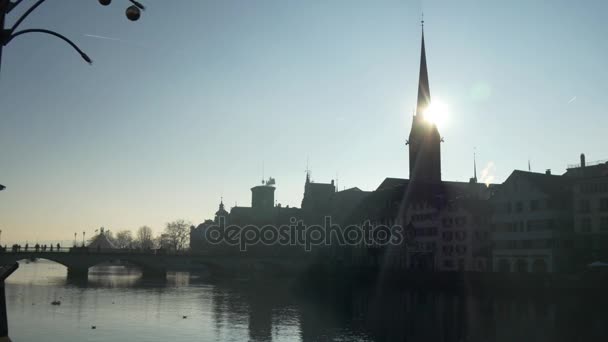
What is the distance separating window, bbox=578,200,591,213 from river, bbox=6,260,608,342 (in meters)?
18.8

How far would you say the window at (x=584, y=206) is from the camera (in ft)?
254

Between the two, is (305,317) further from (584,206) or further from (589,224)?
(584,206)

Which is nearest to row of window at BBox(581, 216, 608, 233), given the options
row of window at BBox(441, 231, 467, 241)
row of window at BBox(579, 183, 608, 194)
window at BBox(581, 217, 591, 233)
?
window at BBox(581, 217, 591, 233)

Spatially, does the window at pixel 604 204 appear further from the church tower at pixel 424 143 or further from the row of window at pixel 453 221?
the church tower at pixel 424 143

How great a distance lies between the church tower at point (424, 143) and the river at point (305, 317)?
165 ft

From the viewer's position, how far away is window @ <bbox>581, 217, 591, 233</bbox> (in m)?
77.0

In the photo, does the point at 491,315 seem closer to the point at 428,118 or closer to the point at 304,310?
the point at 304,310

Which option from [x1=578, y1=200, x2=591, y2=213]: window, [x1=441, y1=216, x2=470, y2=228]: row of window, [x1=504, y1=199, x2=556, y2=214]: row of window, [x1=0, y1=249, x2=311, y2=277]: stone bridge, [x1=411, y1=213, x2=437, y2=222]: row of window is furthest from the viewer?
[x1=0, y1=249, x2=311, y2=277]: stone bridge

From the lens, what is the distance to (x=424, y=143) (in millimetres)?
129500

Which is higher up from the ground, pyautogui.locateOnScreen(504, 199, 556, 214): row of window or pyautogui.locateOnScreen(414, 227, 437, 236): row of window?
pyautogui.locateOnScreen(504, 199, 556, 214): row of window

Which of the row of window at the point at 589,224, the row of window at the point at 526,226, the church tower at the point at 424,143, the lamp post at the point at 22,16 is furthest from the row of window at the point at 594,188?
the lamp post at the point at 22,16

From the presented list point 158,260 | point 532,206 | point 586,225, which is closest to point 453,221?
point 532,206

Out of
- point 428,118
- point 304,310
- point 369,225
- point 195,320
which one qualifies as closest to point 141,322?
point 195,320

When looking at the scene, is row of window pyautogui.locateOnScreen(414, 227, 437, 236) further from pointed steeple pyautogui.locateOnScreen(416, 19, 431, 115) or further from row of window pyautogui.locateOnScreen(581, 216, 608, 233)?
pointed steeple pyautogui.locateOnScreen(416, 19, 431, 115)
